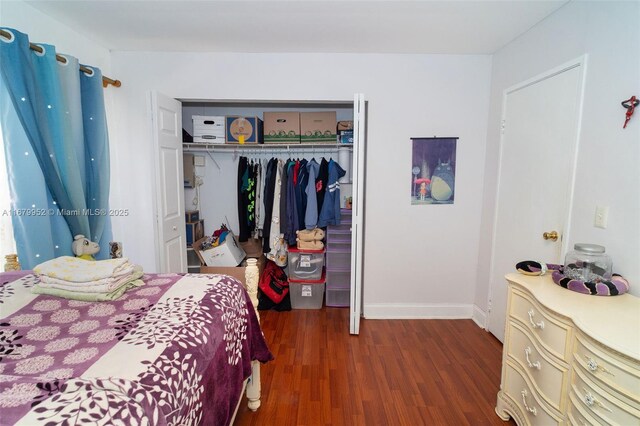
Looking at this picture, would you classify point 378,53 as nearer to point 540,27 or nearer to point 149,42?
point 540,27

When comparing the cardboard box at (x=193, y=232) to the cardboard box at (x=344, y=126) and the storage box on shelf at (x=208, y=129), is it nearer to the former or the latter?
the storage box on shelf at (x=208, y=129)

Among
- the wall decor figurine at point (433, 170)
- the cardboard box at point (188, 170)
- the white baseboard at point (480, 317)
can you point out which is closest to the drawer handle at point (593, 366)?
the white baseboard at point (480, 317)

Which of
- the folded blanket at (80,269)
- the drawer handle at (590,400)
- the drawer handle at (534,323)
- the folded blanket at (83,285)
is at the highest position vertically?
Answer: the folded blanket at (80,269)

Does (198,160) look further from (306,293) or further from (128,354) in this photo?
(128,354)

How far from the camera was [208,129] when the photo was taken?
3.17 meters

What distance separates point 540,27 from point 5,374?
3323 millimetres

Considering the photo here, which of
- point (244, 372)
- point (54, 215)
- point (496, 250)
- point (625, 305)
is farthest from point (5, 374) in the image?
point (496, 250)

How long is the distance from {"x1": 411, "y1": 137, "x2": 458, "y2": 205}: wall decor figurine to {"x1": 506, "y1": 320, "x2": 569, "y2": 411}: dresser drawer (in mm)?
1440

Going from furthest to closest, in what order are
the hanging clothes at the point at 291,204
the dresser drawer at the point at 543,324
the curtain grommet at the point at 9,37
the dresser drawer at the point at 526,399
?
the hanging clothes at the point at 291,204 < the curtain grommet at the point at 9,37 < the dresser drawer at the point at 526,399 < the dresser drawer at the point at 543,324

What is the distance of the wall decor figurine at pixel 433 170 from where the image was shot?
2869 millimetres

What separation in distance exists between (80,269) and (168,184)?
1.25 metres

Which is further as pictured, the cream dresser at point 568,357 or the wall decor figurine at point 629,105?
the wall decor figurine at point 629,105

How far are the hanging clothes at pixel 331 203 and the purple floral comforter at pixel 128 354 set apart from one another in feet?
5.24

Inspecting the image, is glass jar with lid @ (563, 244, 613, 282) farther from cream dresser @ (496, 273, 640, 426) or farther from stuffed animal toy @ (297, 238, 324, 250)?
stuffed animal toy @ (297, 238, 324, 250)
